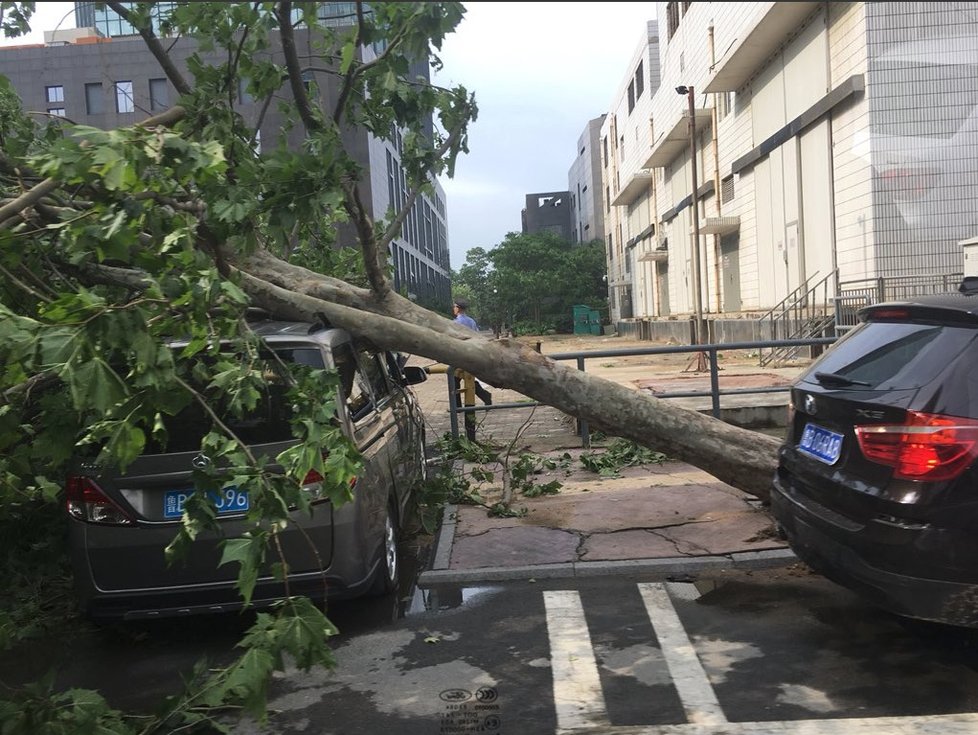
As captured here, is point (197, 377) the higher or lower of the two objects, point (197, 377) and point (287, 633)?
the higher

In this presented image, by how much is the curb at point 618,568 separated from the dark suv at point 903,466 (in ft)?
4.82

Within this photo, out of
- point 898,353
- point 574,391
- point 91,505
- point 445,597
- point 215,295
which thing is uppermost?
point 215,295

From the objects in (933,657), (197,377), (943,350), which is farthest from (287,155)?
(933,657)

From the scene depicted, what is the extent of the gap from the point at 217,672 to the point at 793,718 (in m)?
2.48

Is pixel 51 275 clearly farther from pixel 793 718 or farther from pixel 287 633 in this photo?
pixel 793 718

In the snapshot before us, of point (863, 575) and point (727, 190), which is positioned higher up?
point (727, 190)

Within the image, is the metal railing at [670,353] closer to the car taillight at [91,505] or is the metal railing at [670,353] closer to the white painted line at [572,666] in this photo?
the white painted line at [572,666]

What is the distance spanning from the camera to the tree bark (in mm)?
6137

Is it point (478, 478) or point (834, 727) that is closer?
point (834, 727)

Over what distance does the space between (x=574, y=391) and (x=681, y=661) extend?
240 cm

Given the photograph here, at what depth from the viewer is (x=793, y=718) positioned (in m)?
3.49

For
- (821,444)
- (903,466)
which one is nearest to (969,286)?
(821,444)

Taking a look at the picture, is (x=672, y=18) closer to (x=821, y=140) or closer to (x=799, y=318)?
(x=821, y=140)

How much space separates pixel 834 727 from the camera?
3.34 m
